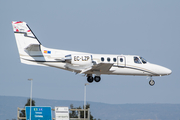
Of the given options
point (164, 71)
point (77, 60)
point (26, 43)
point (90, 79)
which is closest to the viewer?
point (77, 60)

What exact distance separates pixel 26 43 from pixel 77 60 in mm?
5863

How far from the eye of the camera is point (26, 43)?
38.4 meters

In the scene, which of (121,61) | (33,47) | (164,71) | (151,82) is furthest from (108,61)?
(33,47)

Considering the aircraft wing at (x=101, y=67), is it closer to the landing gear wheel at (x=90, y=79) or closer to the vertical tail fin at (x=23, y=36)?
the landing gear wheel at (x=90, y=79)

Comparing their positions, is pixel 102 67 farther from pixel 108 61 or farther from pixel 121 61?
pixel 121 61

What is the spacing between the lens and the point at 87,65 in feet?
124

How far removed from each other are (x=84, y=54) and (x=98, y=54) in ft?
5.75

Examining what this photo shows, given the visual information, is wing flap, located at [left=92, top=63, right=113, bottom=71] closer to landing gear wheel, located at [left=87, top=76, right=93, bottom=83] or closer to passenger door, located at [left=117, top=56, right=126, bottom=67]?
passenger door, located at [left=117, top=56, right=126, bottom=67]

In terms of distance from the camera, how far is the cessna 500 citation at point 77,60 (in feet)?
122

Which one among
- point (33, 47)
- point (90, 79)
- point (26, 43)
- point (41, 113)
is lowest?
point (41, 113)

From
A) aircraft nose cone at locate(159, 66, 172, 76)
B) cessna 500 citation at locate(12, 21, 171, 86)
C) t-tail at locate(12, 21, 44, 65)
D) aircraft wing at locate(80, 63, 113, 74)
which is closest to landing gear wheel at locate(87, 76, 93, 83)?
cessna 500 citation at locate(12, 21, 171, 86)
